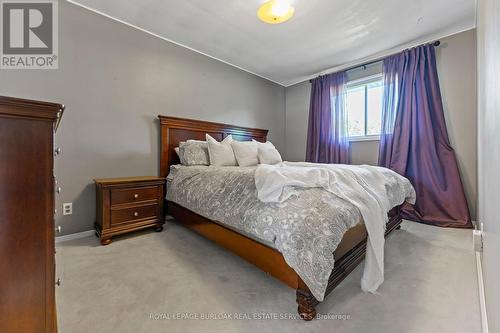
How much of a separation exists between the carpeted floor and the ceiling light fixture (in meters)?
2.31

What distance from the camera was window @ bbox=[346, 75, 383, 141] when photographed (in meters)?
3.40

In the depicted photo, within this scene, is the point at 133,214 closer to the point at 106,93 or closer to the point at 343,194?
the point at 106,93

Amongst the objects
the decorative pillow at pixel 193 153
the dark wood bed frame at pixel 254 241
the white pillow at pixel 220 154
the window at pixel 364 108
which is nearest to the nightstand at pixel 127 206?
the dark wood bed frame at pixel 254 241

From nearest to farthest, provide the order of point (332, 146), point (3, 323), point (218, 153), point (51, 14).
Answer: point (3, 323), point (51, 14), point (218, 153), point (332, 146)

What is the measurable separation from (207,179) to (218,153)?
2.45ft

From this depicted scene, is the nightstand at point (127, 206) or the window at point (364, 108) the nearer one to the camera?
the nightstand at point (127, 206)

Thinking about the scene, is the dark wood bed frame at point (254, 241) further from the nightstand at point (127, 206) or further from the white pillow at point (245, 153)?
the white pillow at point (245, 153)

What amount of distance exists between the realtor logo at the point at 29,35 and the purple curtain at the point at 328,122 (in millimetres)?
3697

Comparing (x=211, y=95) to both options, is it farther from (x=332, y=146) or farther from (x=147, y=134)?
(x=332, y=146)

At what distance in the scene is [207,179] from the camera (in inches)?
80.3

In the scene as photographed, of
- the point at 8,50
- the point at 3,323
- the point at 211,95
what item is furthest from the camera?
the point at 211,95

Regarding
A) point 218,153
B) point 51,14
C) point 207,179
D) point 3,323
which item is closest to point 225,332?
point 3,323

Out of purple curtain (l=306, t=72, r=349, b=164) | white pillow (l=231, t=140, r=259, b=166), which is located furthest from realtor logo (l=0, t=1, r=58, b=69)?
purple curtain (l=306, t=72, r=349, b=164)

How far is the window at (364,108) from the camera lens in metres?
3.40
